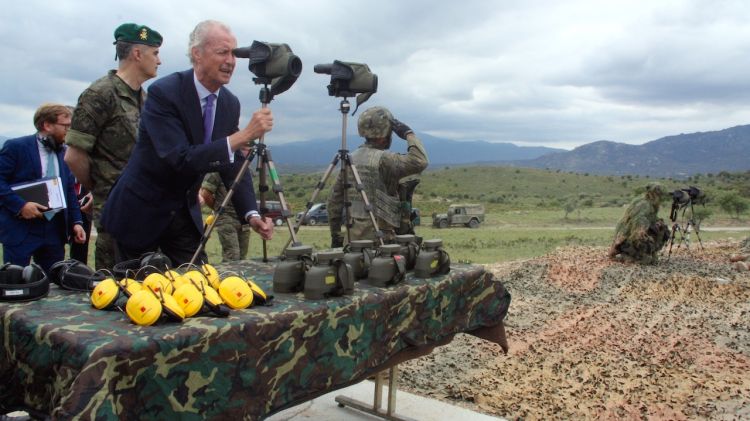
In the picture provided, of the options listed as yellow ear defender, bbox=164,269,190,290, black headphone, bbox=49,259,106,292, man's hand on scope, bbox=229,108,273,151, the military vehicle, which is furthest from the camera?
the military vehicle

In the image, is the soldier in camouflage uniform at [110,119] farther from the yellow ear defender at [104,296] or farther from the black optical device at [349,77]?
the yellow ear defender at [104,296]

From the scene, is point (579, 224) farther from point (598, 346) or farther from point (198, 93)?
point (198, 93)

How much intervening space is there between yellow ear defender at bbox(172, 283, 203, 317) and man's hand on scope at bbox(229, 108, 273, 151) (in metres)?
0.88

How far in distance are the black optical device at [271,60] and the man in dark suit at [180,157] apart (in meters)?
0.17

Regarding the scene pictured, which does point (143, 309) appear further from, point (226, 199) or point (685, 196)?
point (685, 196)

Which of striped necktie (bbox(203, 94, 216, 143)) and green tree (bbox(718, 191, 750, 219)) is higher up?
striped necktie (bbox(203, 94, 216, 143))

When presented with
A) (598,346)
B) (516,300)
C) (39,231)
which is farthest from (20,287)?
(516,300)

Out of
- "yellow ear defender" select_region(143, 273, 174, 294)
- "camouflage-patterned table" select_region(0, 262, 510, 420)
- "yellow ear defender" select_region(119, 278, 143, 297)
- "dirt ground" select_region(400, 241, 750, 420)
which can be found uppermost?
"yellow ear defender" select_region(143, 273, 174, 294)

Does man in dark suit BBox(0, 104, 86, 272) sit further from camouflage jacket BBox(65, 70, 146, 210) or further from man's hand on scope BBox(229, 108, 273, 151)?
man's hand on scope BBox(229, 108, 273, 151)

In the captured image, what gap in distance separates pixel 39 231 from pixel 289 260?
3068mm

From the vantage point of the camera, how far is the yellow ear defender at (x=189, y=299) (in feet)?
8.34

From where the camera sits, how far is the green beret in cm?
420

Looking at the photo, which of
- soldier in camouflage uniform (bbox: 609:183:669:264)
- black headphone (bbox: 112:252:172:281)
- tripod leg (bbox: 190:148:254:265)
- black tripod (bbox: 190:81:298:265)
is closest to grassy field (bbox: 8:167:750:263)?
black tripod (bbox: 190:81:298:265)

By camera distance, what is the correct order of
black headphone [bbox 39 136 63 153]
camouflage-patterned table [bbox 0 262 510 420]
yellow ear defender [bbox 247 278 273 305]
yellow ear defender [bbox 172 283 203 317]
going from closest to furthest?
camouflage-patterned table [bbox 0 262 510 420]
yellow ear defender [bbox 172 283 203 317]
yellow ear defender [bbox 247 278 273 305]
black headphone [bbox 39 136 63 153]
